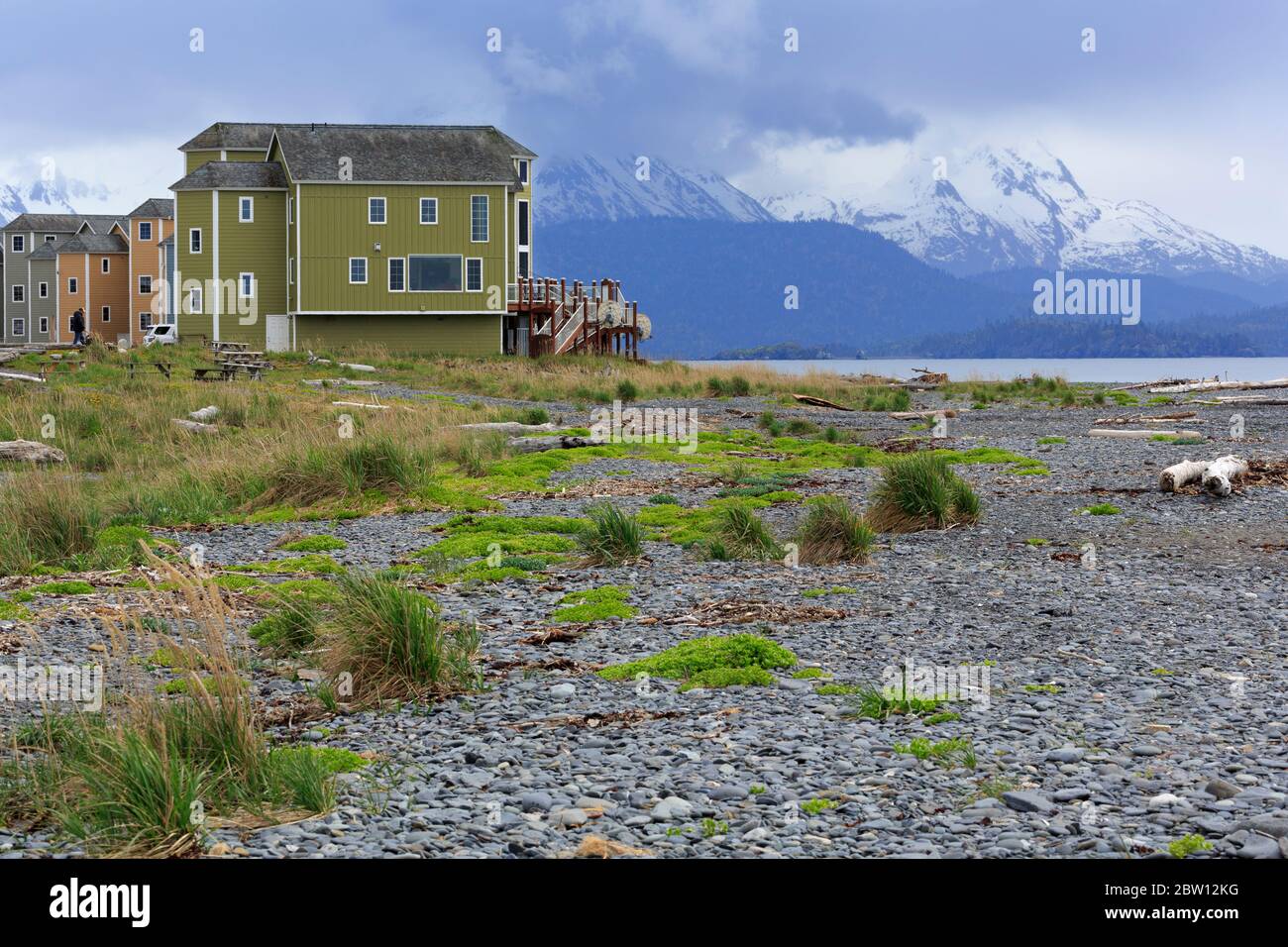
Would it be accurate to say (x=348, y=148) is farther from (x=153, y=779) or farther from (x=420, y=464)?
(x=153, y=779)

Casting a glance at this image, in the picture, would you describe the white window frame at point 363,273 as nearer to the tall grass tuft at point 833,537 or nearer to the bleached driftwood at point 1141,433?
the bleached driftwood at point 1141,433

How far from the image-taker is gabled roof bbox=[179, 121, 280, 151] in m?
59.2

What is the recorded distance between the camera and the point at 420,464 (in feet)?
57.9

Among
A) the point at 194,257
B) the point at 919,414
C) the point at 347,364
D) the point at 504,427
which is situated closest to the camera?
the point at 504,427

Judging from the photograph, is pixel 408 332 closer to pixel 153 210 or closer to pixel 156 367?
pixel 156 367

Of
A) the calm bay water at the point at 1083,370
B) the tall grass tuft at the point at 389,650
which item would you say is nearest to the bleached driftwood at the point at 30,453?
the tall grass tuft at the point at 389,650

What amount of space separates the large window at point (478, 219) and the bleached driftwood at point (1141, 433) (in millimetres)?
31645

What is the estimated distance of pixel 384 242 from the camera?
171ft

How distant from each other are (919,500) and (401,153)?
138 feet

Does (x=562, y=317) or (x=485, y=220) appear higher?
(x=485, y=220)

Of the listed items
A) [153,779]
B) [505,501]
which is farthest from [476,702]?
[505,501]

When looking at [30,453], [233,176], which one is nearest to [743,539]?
A: [30,453]
